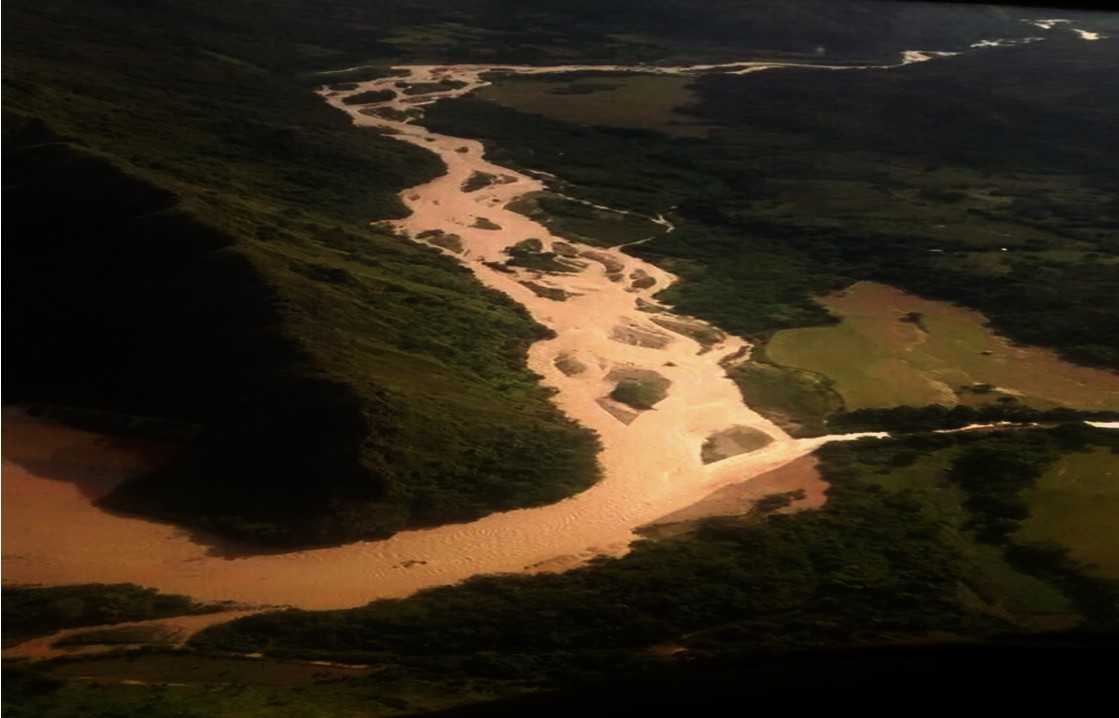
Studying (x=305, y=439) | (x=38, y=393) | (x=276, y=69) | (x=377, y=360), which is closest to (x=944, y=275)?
(x=377, y=360)

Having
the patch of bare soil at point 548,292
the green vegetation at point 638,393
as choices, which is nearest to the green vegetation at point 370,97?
the patch of bare soil at point 548,292

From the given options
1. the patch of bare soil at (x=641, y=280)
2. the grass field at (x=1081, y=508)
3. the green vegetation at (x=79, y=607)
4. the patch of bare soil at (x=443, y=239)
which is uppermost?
the green vegetation at (x=79, y=607)

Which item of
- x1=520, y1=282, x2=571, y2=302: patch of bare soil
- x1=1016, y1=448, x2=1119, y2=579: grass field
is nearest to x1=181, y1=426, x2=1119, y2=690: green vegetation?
x1=1016, y1=448, x2=1119, y2=579: grass field

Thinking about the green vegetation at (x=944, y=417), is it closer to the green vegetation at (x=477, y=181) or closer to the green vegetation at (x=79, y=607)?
the green vegetation at (x=79, y=607)

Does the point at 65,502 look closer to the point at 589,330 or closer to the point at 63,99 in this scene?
the point at 589,330

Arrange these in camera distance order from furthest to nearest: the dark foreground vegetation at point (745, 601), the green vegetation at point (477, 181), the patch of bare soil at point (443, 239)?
the green vegetation at point (477, 181)
the patch of bare soil at point (443, 239)
the dark foreground vegetation at point (745, 601)

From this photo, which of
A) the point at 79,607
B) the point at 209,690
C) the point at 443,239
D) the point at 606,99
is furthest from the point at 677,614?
the point at 606,99

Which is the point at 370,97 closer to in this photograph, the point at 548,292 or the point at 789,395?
the point at 548,292
